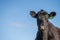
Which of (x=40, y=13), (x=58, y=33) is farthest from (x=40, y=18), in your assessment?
(x=58, y=33)

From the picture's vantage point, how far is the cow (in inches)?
993

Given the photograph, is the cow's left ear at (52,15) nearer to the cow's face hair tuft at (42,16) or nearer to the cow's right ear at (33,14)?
the cow's face hair tuft at (42,16)

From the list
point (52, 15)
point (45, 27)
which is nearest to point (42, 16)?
point (45, 27)

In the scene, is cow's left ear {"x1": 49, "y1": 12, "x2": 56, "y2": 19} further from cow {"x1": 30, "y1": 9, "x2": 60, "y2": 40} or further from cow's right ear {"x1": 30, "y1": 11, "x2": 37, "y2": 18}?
cow's right ear {"x1": 30, "y1": 11, "x2": 37, "y2": 18}

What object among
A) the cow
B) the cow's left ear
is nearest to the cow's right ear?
the cow

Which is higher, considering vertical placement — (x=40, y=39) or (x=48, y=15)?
(x=48, y=15)

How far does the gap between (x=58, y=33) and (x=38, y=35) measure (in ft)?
5.27

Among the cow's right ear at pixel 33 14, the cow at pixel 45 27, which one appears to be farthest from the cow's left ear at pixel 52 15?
the cow's right ear at pixel 33 14

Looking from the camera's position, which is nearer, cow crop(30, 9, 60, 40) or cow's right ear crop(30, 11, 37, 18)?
cow crop(30, 9, 60, 40)

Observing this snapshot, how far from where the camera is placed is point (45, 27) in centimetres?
2553

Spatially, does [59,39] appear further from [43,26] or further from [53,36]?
[43,26]

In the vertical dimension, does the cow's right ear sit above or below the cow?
above

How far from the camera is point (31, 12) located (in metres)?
27.0

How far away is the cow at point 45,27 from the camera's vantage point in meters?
25.2
